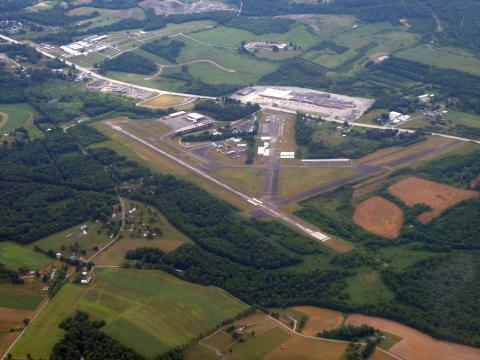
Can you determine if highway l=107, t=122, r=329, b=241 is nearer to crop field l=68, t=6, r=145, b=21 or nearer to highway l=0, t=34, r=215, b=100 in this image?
highway l=0, t=34, r=215, b=100

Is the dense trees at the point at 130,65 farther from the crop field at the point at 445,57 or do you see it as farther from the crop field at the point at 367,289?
the crop field at the point at 367,289

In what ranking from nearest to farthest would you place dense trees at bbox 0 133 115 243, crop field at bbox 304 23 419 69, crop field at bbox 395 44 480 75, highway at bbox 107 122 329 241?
highway at bbox 107 122 329 241 < dense trees at bbox 0 133 115 243 < crop field at bbox 395 44 480 75 < crop field at bbox 304 23 419 69

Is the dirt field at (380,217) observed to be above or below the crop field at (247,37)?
below

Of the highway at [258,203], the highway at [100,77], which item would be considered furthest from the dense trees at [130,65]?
the highway at [258,203]

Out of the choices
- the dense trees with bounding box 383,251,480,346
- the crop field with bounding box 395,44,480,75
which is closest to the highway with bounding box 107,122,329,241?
the dense trees with bounding box 383,251,480,346

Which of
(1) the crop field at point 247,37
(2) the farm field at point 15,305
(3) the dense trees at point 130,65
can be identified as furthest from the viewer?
(1) the crop field at point 247,37

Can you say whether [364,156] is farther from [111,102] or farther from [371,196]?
[111,102]

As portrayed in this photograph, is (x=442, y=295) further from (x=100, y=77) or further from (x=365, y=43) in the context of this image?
(x=365, y=43)
